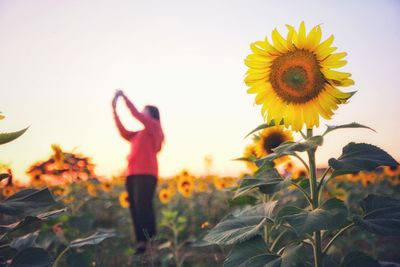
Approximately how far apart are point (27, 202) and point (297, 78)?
1.41 meters

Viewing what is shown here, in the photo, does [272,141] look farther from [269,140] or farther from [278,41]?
[278,41]

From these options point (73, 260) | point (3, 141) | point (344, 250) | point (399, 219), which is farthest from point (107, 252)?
point (399, 219)

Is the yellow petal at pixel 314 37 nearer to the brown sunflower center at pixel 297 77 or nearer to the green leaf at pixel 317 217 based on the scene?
the brown sunflower center at pixel 297 77

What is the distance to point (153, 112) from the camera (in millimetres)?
5598

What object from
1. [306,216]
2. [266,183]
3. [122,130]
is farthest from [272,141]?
[122,130]

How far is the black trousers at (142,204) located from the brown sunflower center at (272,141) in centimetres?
246

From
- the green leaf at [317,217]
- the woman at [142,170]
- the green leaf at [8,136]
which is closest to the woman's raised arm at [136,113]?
the woman at [142,170]

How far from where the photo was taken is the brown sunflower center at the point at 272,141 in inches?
122

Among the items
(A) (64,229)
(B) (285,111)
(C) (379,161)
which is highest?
(B) (285,111)

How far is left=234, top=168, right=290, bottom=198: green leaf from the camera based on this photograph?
1649 mm

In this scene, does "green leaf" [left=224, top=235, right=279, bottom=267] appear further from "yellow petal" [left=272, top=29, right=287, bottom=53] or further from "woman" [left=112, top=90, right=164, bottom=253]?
"woman" [left=112, top=90, right=164, bottom=253]

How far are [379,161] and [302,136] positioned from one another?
1.24ft

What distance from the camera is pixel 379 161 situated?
154 centimetres

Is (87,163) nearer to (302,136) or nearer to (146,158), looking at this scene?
(146,158)
